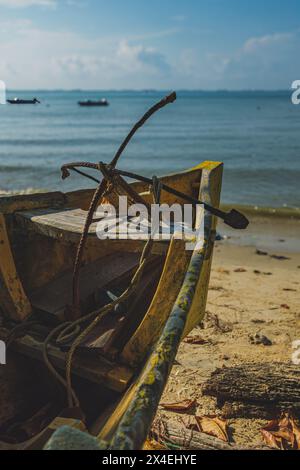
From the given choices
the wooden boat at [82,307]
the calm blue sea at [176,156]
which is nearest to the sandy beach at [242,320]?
the wooden boat at [82,307]

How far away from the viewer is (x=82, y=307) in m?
3.61

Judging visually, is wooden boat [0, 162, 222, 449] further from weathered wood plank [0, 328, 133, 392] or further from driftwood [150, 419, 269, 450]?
driftwood [150, 419, 269, 450]

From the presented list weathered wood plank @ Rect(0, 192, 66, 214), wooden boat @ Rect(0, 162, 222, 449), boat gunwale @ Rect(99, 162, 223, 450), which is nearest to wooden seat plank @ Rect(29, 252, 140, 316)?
wooden boat @ Rect(0, 162, 222, 449)

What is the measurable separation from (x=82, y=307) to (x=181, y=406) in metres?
1.16

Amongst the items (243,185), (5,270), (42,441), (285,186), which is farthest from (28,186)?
(42,441)

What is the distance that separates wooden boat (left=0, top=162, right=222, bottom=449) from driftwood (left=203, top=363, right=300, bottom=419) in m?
0.58

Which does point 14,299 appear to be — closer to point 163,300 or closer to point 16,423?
point 16,423

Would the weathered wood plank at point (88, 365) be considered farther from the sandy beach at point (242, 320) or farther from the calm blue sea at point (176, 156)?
the calm blue sea at point (176, 156)

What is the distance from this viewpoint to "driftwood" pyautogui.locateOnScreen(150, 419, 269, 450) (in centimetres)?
306

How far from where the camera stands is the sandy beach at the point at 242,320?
3.81 meters

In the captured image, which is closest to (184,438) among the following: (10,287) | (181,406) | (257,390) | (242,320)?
(181,406)

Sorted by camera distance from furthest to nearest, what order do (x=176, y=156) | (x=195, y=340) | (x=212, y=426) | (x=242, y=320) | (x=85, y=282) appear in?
1. (x=176, y=156)
2. (x=242, y=320)
3. (x=195, y=340)
4. (x=85, y=282)
5. (x=212, y=426)

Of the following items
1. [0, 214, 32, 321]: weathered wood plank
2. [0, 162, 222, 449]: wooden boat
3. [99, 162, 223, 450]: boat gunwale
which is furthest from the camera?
[0, 214, 32, 321]: weathered wood plank

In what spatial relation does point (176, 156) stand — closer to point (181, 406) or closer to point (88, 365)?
point (181, 406)
